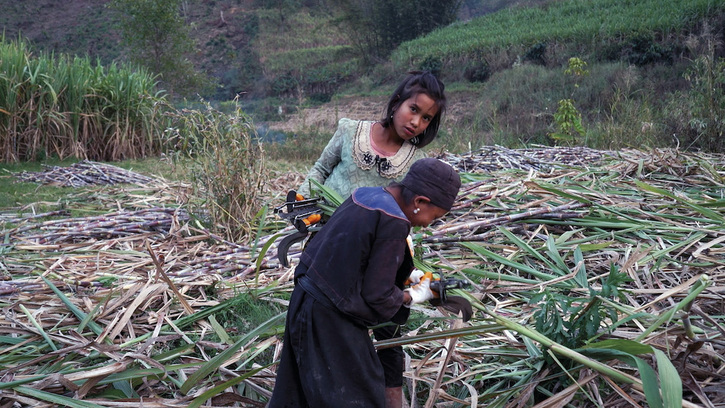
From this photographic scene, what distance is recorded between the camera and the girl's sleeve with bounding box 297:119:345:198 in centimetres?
260

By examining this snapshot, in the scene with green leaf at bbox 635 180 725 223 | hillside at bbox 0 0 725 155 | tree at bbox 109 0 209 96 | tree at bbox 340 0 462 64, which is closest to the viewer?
green leaf at bbox 635 180 725 223

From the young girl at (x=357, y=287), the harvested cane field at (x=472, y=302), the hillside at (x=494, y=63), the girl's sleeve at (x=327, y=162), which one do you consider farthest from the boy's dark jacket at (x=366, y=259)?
the hillside at (x=494, y=63)

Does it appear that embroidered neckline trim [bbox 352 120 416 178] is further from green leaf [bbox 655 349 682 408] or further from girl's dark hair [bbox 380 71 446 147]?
green leaf [bbox 655 349 682 408]

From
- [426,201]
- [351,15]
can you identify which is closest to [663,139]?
[426,201]

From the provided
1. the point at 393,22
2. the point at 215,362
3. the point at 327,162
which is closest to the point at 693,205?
the point at 327,162

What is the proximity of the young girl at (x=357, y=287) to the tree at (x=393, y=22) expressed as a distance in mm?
31542

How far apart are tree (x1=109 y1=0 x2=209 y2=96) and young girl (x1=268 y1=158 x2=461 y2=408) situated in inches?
598

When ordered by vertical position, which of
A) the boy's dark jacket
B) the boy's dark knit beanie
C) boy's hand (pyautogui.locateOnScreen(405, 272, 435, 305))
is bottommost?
boy's hand (pyautogui.locateOnScreen(405, 272, 435, 305))

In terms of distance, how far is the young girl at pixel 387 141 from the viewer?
234 cm

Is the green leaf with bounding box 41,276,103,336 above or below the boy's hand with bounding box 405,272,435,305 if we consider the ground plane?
below

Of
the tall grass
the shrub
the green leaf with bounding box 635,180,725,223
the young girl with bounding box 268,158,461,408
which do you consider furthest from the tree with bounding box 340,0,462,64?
the young girl with bounding box 268,158,461,408

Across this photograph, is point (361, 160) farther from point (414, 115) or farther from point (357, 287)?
point (357, 287)

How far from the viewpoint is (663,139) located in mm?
6656

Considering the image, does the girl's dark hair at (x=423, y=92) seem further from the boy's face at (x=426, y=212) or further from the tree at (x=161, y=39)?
the tree at (x=161, y=39)
